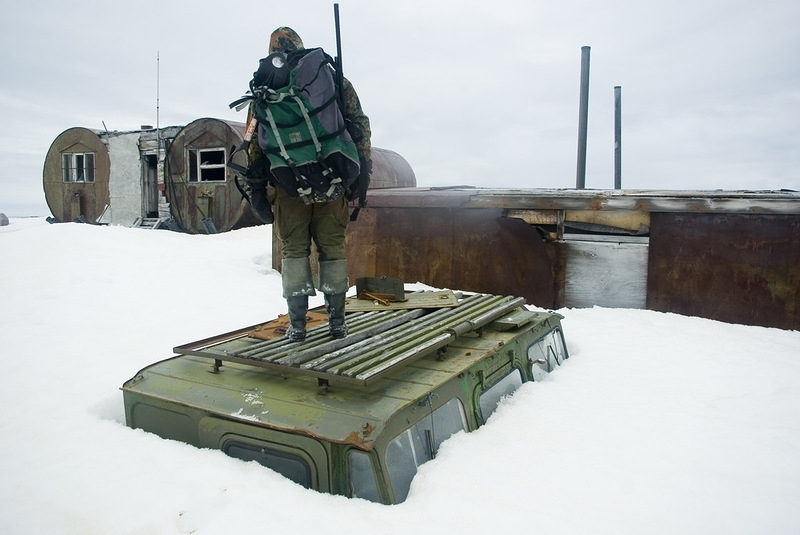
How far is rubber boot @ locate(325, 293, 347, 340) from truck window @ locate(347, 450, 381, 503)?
1.37 meters

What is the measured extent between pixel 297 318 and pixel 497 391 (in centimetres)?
139

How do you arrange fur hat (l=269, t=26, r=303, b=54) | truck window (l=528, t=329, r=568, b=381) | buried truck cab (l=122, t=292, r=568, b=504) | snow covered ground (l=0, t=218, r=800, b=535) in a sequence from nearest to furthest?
snow covered ground (l=0, t=218, r=800, b=535) → buried truck cab (l=122, t=292, r=568, b=504) → fur hat (l=269, t=26, r=303, b=54) → truck window (l=528, t=329, r=568, b=381)

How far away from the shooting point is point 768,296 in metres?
6.43

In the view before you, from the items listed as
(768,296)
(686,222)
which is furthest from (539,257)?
(768,296)

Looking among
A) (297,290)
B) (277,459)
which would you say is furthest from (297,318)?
(277,459)

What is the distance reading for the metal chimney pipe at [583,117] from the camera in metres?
14.2

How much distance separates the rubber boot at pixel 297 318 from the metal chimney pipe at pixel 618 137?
15.0m

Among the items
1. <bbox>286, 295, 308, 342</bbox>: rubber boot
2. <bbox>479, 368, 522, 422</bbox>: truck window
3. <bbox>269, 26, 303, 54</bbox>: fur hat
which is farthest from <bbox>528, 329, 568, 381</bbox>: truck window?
<bbox>269, 26, 303, 54</bbox>: fur hat

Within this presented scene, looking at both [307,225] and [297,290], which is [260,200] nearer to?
[307,225]

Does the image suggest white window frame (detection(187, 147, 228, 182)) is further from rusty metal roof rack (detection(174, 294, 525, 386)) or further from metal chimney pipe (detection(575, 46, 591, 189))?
rusty metal roof rack (detection(174, 294, 525, 386))

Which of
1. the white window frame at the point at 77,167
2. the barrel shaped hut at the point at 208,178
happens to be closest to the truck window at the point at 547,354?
the barrel shaped hut at the point at 208,178

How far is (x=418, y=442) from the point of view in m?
3.10

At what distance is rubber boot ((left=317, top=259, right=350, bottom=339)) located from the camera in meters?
4.05

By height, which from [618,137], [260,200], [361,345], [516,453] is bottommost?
[516,453]
